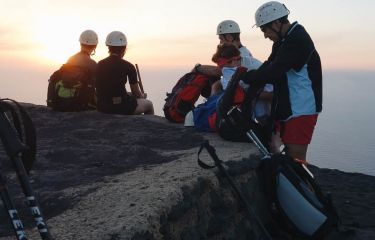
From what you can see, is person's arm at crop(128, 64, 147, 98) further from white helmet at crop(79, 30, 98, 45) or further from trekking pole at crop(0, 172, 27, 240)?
trekking pole at crop(0, 172, 27, 240)

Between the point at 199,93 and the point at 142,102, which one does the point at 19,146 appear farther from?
A: the point at 142,102

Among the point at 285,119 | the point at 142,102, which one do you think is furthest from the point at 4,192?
the point at 142,102

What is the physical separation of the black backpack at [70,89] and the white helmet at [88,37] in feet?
2.58

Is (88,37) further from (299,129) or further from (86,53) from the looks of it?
(299,129)

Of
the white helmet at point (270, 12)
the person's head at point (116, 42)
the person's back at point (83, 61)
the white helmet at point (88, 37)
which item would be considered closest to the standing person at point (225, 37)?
the person's head at point (116, 42)

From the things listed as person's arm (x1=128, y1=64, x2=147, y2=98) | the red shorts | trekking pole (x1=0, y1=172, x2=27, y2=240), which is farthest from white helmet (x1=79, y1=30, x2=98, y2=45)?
trekking pole (x1=0, y1=172, x2=27, y2=240)

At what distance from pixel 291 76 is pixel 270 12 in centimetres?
→ 98

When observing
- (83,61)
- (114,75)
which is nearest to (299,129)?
(114,75)

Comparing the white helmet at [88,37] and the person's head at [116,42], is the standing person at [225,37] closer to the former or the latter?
the person's head at [116,42]

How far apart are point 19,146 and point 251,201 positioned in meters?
4.62

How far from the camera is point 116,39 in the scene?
1086 centimetres

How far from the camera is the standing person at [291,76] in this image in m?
6.39

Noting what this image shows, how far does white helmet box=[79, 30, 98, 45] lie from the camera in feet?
38.2

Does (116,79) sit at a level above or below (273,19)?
below
